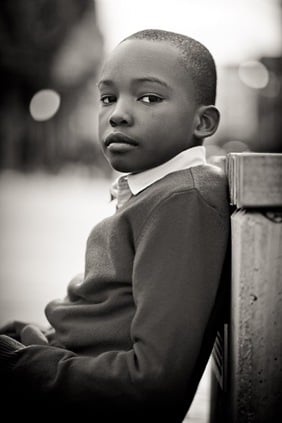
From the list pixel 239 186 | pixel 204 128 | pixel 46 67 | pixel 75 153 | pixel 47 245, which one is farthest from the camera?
pixel 75 153

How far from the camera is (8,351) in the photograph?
79.7 inches

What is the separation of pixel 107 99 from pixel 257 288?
774 millimetres

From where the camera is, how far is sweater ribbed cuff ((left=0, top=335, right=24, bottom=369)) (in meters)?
1.98

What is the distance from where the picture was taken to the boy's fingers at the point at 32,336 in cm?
233

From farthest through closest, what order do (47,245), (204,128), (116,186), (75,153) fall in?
(75,153)
(47,245)
(116,186)
(204,128)

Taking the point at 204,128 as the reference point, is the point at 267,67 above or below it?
above

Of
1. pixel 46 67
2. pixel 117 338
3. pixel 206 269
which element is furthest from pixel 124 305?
pixel 46 67

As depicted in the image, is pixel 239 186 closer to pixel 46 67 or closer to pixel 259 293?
pixel 259 293

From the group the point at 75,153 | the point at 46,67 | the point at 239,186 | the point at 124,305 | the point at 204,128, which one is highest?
the point at 46,67

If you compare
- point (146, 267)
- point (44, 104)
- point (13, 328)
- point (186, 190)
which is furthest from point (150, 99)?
point (44, 104)

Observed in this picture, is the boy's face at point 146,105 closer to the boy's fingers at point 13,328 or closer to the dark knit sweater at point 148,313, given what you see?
the dark knit sweater at point 148,313

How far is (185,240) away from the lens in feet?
5.95

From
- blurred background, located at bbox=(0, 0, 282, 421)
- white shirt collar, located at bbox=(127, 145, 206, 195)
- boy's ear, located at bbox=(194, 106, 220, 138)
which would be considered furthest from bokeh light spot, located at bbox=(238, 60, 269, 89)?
white shirt collar, located at bbox=(127, 145, 206, 195)

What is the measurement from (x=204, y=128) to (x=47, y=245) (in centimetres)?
737
